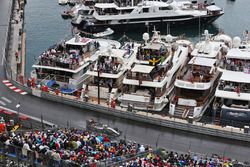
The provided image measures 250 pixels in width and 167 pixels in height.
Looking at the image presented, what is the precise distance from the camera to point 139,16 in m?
77.6

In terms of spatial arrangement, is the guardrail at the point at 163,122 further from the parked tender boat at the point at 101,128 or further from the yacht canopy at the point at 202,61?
the yacht canopy at the point at 202,61

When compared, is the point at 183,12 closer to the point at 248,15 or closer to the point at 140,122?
the point at 248,15

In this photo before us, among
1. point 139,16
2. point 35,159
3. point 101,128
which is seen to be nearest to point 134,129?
point 101,128

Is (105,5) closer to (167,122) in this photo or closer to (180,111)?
(180,111)

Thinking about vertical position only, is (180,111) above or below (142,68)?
below

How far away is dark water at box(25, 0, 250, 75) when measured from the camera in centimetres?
7563

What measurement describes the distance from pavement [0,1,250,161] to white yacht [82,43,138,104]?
3793mm

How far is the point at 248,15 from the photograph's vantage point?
292ft

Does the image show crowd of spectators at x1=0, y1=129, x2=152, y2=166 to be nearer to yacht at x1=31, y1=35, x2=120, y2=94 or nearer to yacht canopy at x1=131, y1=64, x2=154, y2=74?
yacht canopy at x1=131, y1=64, x2=154, y2=74

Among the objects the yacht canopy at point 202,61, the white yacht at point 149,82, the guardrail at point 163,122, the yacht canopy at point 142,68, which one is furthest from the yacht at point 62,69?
the yacht canopy at point 202,61

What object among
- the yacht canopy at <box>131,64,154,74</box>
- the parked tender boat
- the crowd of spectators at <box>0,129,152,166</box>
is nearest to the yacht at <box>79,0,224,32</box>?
the yacht canopy at <box>131,64,154,74</box>

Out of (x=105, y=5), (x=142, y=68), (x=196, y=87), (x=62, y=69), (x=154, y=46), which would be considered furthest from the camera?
(x=105, y=5)

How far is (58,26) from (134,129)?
52034mm

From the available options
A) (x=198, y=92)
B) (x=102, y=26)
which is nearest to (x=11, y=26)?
(x=102, y=26)
